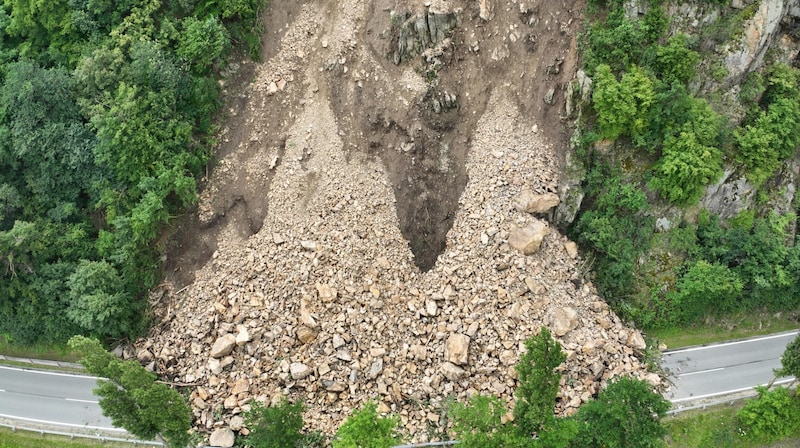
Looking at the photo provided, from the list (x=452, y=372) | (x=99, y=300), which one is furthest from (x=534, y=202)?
(x=99, y=300)

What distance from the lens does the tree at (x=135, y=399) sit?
922 inches

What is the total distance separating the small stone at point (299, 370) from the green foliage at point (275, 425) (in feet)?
9.41

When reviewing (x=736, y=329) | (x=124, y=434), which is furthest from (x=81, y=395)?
(x=736, y=329)

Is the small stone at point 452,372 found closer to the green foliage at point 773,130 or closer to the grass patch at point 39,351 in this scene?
the green foliage at point 773,130

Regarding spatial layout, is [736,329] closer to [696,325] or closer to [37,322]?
[696,325]

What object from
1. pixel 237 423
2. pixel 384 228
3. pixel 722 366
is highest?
pixel 384 228

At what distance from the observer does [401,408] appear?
27922mm

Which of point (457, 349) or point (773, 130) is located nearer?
point (457, 349)

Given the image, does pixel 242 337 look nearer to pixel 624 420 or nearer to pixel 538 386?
pixel 538 386

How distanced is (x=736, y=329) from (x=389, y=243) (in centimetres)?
2295

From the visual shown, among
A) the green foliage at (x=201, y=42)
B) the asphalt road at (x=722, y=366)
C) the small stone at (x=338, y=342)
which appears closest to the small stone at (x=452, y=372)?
the small stone at (x=338, y=342)

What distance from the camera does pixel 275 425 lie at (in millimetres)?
23891

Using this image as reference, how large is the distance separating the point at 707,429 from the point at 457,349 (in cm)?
1476

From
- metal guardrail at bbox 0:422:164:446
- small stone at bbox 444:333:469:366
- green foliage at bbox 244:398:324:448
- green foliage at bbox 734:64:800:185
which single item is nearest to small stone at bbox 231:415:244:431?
green foliage at bbox 244:398:324:448
